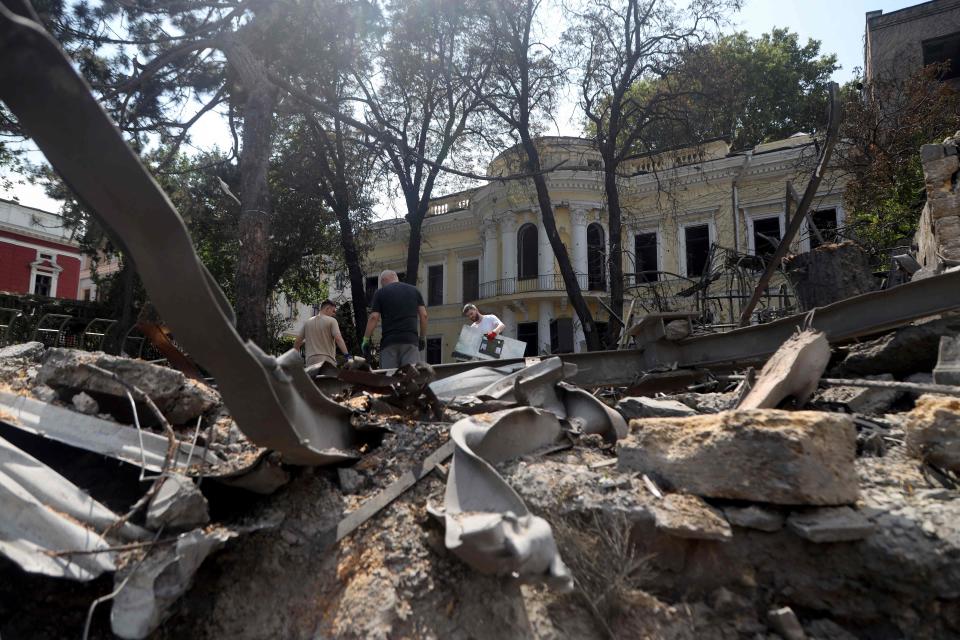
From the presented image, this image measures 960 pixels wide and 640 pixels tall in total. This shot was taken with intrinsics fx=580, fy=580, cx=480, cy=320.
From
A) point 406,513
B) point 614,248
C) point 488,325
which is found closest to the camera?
point 406,513

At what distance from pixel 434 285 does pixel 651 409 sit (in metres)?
22.8

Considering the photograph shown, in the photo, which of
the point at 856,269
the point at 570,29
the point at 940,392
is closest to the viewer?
the point at 940,392

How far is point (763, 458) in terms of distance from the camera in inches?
85.7

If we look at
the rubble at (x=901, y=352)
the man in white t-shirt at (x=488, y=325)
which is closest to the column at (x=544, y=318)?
the man in white t-shirt at (x=488, y=325)

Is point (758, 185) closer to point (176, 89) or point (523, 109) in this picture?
point (523, 109)

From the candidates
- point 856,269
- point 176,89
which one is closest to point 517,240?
point 176,89

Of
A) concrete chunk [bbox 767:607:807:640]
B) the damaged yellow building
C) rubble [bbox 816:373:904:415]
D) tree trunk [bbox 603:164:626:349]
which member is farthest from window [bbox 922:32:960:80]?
concrete chunk [bbox 767:607:807:640]

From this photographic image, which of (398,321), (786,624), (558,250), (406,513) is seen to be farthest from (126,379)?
(558,250)

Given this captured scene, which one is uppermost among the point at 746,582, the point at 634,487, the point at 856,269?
the point at 856,269

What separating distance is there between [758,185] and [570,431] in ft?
63.8

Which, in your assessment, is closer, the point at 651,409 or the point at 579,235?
the point at 651,409

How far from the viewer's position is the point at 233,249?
14227mm

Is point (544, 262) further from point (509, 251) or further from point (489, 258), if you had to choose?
point (489, 258)

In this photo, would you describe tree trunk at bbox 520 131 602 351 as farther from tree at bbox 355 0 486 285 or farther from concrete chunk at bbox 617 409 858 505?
concrete chunk at bbox 617 409 858 505
